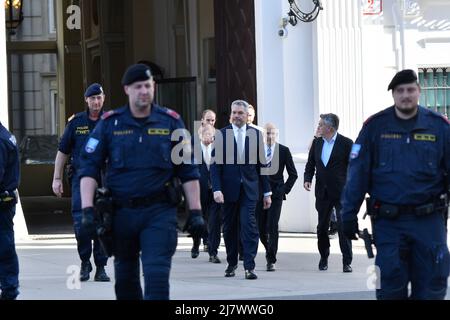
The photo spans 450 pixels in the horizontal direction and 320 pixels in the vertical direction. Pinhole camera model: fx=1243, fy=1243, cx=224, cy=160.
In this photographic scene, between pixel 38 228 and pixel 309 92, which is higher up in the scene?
pixel 309 92

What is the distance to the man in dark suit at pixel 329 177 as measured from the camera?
14.6m

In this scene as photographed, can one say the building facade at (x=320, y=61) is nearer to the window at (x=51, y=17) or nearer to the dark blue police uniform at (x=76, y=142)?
the dark blue police uniform at (x=76, y=142)

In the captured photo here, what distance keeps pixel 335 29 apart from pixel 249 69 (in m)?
1.72

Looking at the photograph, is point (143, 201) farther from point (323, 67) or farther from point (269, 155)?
point (323, 67)

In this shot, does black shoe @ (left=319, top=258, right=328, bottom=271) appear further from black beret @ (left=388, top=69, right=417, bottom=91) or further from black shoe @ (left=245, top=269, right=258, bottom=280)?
black beret @ (left=388, top=69, right=417, bottom=91)

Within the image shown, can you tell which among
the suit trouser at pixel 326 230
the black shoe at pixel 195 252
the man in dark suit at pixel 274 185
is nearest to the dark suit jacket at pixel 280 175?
the man in dark suit at pixel 274 185

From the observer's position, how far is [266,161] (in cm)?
1449

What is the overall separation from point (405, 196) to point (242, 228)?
544cm

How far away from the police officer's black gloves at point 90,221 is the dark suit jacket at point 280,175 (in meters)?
6.34

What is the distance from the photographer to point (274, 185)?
594 inches

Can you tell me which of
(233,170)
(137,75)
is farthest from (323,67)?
(137,75)
